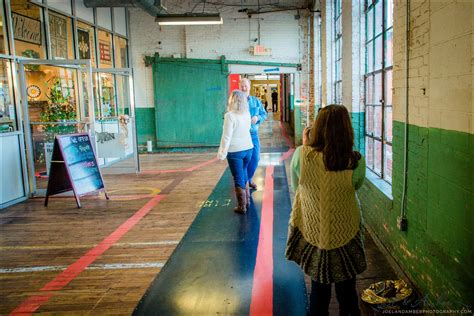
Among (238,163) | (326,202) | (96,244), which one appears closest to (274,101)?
(238,163)

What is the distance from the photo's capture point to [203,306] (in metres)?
3.19

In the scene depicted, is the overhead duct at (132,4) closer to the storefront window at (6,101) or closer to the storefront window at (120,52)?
the storefront window at (120,52)

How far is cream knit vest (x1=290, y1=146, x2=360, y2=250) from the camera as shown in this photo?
2.43 m

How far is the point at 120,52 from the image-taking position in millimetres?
11852

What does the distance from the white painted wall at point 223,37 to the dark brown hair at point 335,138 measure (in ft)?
34.2

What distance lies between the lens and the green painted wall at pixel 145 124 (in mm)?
12938

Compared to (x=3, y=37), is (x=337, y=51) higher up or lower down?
lower down

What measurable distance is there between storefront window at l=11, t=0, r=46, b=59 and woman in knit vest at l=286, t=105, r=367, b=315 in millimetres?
6249

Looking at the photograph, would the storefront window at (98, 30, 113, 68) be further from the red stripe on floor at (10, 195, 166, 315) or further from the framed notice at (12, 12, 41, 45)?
the red stripe on floor at (10, 195, 166, 315)

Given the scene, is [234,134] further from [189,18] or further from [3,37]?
[189,18]

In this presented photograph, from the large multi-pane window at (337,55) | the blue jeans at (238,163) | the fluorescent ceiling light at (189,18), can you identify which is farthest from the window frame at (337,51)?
the blue jeans at (238,163)

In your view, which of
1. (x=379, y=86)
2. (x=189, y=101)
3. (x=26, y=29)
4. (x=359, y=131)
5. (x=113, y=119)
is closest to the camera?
(x=379, y=86)

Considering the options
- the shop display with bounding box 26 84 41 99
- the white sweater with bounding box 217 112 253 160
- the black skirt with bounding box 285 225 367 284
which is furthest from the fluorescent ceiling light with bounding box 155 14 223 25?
the black skirt with bounding box 285 225 367 284

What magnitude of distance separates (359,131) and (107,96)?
7030 mm
